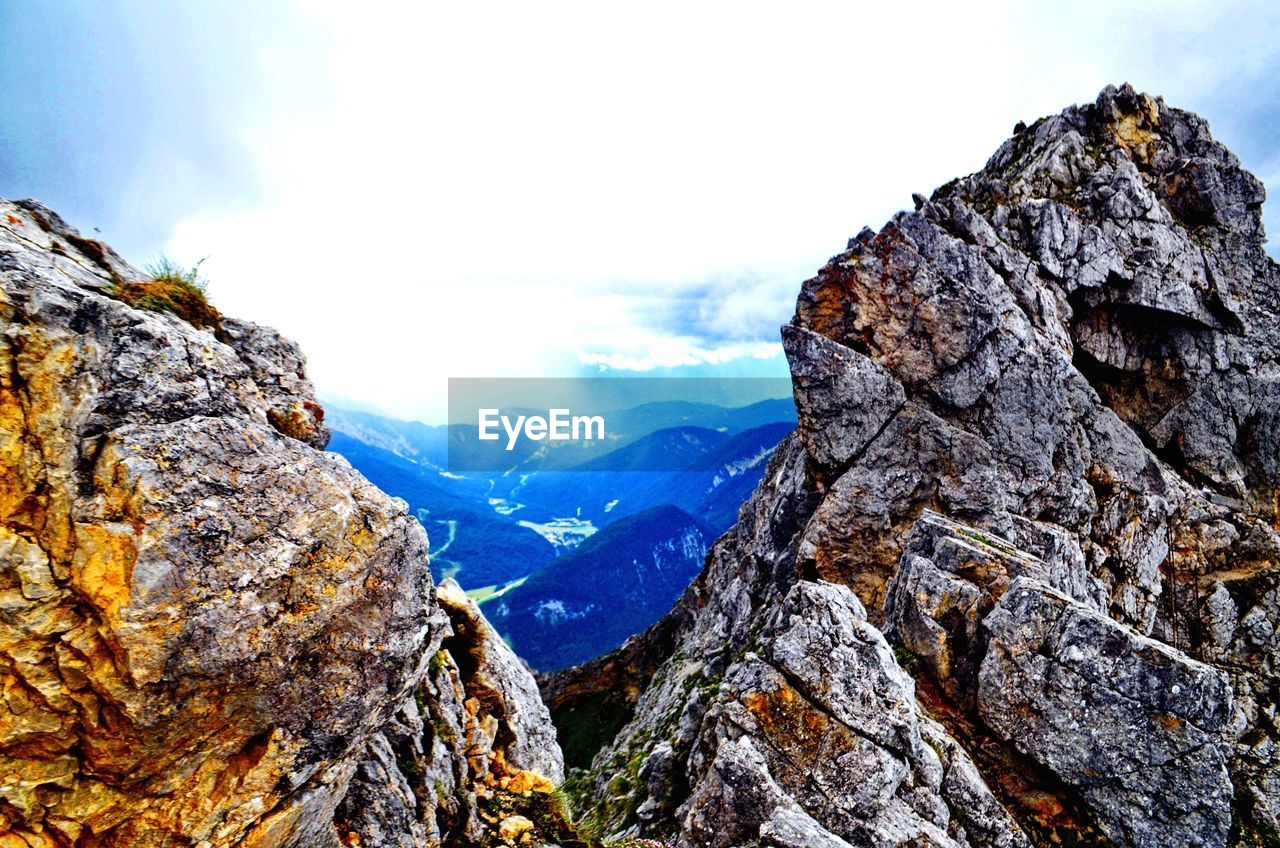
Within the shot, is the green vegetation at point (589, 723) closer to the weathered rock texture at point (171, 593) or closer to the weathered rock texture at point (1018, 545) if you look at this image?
the weathered rock texture at point (1018, 545)

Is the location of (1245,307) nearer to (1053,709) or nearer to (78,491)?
(1053,709)

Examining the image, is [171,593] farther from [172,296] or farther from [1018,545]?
[1018,545]

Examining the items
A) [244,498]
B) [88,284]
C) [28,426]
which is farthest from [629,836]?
[88,284]

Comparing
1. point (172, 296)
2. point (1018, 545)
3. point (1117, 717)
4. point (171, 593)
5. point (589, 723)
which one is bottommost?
point (589, 723)

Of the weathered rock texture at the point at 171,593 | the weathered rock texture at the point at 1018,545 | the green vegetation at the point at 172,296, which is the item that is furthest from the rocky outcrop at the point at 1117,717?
the green vegetation at the point at 172,296

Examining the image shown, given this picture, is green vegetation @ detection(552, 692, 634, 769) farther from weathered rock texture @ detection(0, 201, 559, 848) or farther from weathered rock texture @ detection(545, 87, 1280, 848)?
weathered rock texture @ detection(0, 201, 559, 848)

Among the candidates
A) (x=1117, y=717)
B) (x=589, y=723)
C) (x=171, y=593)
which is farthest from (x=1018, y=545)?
(x=589, y=723)

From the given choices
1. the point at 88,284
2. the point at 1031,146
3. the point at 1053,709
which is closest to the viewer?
the point at 88,284
